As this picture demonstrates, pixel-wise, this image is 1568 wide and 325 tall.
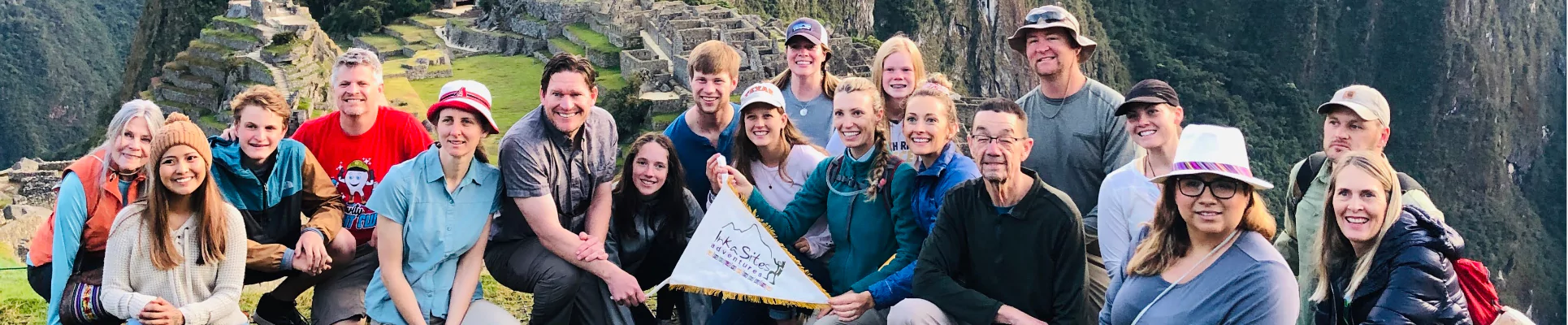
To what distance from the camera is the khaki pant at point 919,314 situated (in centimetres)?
Answer: 482

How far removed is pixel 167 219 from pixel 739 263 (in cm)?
225

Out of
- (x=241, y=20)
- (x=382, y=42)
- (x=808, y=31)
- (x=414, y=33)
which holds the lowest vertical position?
(x=382, y=42)

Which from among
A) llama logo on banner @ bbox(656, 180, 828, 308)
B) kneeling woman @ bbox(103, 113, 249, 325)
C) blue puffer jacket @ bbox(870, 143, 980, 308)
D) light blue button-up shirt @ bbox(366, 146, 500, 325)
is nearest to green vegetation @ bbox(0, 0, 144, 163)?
kneeling woman @ bbox(103, 113, 249, 325)

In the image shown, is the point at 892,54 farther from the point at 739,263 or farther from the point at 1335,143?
the point at 1335,143

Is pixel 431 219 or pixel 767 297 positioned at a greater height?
pixel 431 219

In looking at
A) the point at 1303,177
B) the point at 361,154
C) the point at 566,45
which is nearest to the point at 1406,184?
the point at 1303,177

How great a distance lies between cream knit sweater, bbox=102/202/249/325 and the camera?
5.07 meters

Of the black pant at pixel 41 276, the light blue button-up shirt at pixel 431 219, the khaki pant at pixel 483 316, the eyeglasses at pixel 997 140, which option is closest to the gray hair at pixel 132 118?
the black pant at pixel 41 276

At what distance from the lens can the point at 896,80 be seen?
20.3 ft

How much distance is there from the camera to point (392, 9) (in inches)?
1649

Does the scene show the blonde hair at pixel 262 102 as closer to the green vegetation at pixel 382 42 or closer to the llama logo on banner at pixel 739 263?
the llama logo on banner at pixel 739 263

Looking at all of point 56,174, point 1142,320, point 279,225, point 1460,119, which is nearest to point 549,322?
point 279,225

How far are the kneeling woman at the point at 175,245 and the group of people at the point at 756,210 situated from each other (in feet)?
0.03

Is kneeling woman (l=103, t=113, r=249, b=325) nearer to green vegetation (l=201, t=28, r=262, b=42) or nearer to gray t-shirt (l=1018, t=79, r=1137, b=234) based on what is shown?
gray t-shirt (l=1018, t=79, r=1137, b=234)
